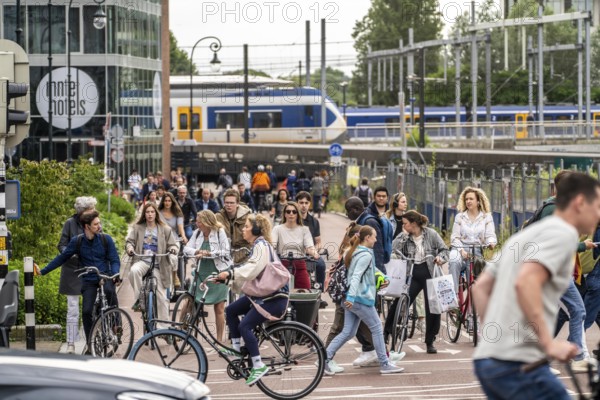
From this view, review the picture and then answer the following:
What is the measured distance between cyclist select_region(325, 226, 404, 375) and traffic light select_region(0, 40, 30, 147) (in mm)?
3859

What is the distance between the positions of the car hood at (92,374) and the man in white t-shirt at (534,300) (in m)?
1.90

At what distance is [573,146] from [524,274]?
51.9 metres

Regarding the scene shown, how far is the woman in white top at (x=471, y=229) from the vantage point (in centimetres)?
1471

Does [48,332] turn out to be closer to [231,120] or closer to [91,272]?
[91,272]

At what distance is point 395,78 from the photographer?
363 ft

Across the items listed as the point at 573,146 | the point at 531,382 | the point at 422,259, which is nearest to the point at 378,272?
the point at 422,259

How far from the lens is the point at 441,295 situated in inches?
535

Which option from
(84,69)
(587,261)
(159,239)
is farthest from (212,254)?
(84,69)

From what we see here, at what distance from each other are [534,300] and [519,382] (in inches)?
15.2

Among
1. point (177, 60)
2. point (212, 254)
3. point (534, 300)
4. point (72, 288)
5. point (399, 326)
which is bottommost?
point (399, 326)

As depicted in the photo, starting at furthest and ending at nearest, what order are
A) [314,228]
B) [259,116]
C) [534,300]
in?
[259,116]
[314,228]
[534,300]

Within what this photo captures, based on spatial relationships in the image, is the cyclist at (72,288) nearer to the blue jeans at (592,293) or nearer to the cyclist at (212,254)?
the cyclist at (212,254)

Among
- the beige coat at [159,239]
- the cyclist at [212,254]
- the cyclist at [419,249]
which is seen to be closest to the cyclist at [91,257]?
the cyclist at [212,254]

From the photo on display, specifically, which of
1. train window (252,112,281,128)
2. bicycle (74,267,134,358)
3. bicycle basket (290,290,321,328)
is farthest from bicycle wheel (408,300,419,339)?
train window (252,112,281,128)
